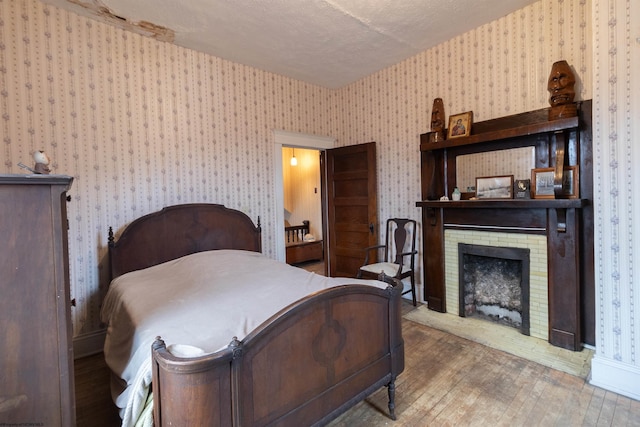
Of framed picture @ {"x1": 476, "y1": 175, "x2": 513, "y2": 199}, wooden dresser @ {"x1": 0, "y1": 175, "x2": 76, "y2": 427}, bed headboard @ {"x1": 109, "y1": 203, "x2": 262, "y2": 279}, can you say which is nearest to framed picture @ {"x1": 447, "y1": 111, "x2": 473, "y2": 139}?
framed picture @ {"x1": 476, "y1": 175, "x2": 513, "y2": 199}

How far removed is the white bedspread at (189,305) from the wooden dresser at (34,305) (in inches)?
11.3

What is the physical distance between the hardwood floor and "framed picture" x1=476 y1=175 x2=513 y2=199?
1.41 metres

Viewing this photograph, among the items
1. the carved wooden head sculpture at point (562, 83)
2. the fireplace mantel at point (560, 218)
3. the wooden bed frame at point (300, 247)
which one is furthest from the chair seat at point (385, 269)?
the wooden bed frame at point (300, 247)

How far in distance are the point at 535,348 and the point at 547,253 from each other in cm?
81

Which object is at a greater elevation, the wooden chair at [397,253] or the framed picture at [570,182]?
the framed picture at [570,182]

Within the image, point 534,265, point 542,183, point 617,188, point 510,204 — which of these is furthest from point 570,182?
point 534,265

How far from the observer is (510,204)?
2.63m

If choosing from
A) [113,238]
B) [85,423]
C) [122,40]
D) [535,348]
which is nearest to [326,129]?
[122,40]

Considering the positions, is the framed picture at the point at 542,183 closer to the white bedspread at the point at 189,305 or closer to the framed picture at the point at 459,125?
the framed picture at the point at 459,125

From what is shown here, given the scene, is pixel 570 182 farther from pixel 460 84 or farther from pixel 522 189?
pixel 460 84

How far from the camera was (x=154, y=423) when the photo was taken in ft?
3.74

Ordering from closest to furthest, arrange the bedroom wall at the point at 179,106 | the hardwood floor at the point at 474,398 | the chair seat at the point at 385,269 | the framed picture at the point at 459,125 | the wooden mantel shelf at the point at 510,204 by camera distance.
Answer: the hardwood floor at the point at 474,398 < the wooden mantel shelf at the point at 510,204 < the bedroom wall at the point at 179,106 < the framed picture at the point at 459,125 < the chair seat at the point at 385,269

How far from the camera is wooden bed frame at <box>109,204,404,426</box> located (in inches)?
41.4

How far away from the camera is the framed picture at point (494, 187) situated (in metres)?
2.78
